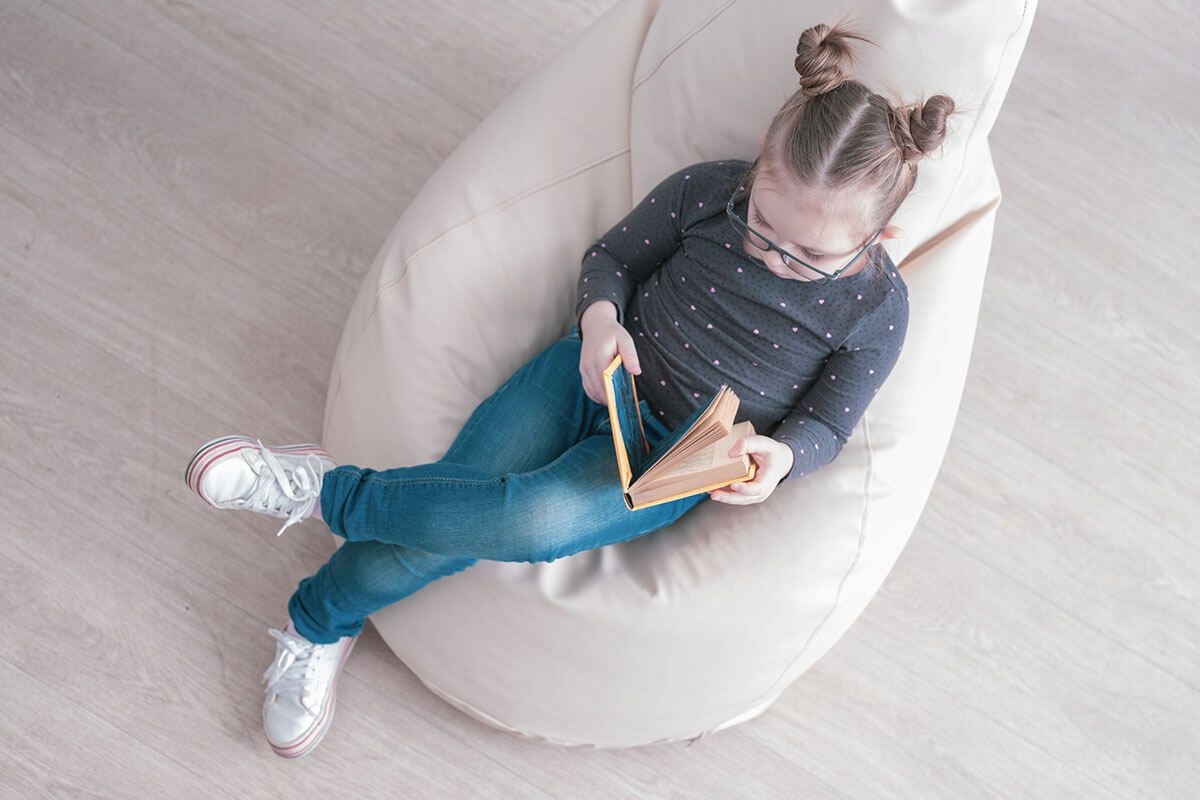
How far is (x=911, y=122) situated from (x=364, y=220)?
3.53 feet

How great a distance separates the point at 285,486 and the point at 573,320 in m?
0.50

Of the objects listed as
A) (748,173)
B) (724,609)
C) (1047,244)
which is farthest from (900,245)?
(1047,244)

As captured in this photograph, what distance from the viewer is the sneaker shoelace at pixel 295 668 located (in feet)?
4.77

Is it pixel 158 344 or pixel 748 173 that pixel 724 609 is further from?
pixel 158 344

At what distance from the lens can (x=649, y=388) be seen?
4.55 ft

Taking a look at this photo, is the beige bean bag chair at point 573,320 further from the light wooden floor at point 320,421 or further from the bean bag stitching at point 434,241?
the light wooden floor at point 320,421

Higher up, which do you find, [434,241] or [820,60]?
[820,60]

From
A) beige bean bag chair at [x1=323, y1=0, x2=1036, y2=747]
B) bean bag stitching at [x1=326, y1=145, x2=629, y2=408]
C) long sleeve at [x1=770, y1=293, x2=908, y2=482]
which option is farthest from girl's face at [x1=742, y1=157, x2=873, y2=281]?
bean bag stitching at [x1=326, y1=145, x2=629, y2=408]

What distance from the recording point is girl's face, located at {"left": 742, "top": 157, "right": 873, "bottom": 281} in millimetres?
1115

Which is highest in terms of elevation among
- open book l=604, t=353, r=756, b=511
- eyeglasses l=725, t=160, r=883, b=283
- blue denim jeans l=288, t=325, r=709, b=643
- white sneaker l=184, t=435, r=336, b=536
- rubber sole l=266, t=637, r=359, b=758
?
eyeglasses l=725, t=160, r=883, b=283

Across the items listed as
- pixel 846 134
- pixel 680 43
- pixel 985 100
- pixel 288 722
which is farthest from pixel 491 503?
pixel 985 100

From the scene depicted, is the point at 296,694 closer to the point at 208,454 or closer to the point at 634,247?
the point at 208,454

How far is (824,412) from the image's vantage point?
131 cm

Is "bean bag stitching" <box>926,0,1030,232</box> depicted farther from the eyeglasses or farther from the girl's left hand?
the girl's left hand
